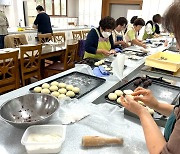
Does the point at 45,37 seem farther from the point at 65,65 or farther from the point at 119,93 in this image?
the point at 119,93

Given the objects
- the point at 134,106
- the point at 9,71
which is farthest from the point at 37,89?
the point at 9,71

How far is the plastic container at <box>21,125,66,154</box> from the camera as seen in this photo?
70cm

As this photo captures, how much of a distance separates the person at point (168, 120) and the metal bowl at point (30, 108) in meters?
0.40

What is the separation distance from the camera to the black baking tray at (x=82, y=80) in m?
1.34

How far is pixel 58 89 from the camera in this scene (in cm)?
128

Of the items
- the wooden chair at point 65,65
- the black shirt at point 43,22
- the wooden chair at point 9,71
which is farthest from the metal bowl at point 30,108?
the black shirt at point 43,22

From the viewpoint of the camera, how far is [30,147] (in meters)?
0.69

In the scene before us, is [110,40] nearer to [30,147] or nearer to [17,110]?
[17,110]

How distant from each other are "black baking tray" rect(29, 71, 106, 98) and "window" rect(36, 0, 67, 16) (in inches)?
226

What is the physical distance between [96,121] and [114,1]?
6722mm

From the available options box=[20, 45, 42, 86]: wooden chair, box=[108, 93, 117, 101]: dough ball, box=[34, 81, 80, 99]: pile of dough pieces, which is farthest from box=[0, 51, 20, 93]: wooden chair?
box=[108, 93, 117, 101]: dough ball

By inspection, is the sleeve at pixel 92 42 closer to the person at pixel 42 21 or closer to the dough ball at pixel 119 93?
the dough ball at pixel 119 93

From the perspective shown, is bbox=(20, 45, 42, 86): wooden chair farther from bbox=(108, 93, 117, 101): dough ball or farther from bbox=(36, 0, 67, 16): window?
bbox=(36, 0, 67, 16): window

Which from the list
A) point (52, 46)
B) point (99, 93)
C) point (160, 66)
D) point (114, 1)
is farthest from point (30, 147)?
point (114, 1)
